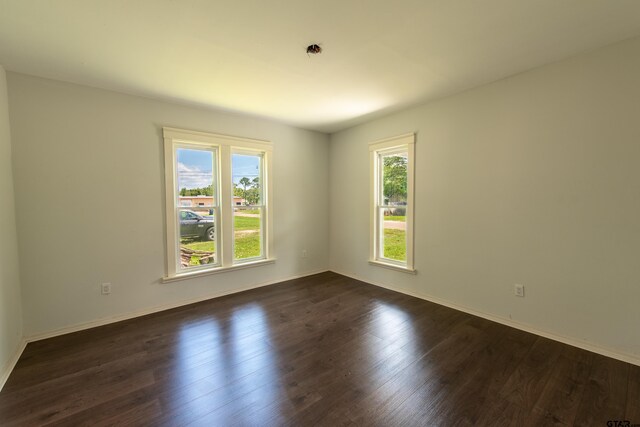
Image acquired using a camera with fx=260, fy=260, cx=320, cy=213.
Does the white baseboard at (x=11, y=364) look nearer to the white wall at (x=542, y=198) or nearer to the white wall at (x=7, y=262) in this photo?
the white wall at (x=7, y=262)

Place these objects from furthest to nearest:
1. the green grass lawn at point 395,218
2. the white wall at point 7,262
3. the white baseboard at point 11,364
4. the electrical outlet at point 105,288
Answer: the green grass lawn at point 395,218 < the electrical outlet at point 105,288 < the white wall at point 7,262 < the white baseboard at point 11,364

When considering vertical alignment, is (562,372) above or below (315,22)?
below

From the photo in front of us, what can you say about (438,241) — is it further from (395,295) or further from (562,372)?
(562,372)

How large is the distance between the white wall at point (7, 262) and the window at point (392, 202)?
3965mm

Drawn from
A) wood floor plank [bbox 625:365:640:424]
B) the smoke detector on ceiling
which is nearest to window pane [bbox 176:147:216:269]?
the smoke detector on ceiling

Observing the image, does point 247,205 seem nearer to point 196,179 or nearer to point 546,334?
point 196,179

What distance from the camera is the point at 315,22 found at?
183cm

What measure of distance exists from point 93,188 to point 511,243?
4.50 meters

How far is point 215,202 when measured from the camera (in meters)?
3.71

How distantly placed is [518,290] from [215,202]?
3.82m

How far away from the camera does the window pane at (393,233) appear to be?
151 inches

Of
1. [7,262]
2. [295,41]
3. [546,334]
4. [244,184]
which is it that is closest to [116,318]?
[7,262]

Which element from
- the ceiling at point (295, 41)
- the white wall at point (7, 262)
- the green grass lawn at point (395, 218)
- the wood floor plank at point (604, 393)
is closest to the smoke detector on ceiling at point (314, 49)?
the ceiling at point (295, 41)

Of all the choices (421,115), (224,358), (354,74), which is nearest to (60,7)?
(354,74)
